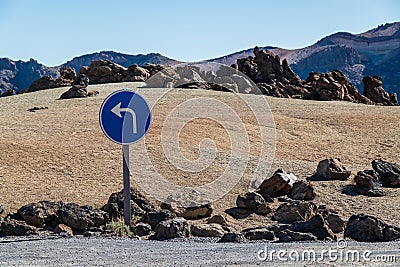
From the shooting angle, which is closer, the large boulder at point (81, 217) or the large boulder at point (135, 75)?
the large boulder at point (81, 217)

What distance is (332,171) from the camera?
17.2 metres

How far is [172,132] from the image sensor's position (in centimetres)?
2198

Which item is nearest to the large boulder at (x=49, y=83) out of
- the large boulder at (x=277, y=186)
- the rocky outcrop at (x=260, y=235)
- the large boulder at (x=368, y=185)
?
the large boulder at (x=277, y=186)

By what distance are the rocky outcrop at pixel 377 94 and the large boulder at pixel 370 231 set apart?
41.8 metres

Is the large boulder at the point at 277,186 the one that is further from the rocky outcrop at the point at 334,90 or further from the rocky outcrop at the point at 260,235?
the rocky outcrop at the point at 334,90

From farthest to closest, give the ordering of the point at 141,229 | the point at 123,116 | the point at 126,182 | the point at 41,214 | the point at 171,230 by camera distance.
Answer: the point at 41,214, the point at 141,229, the point at 126,182, the point at 171,230, the point at 123,116

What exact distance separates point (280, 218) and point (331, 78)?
35474 millimetres

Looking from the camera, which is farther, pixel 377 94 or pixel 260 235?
pixel 377 94

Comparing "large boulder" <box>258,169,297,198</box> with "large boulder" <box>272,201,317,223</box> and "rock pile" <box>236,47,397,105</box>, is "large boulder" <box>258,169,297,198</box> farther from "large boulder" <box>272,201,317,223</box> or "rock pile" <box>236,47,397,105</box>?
"rock pile" <box>236,47,397,105</box>

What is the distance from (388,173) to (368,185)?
1.27 metres

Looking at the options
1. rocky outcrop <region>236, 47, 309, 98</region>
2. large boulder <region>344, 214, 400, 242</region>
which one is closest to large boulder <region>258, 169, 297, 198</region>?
large boulder <region>344, 214, 400, 242</region>

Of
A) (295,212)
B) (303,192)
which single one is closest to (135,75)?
(303,192)

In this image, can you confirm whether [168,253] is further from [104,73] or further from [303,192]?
[104,73]

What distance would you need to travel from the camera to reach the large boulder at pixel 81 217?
11094 millimetres
